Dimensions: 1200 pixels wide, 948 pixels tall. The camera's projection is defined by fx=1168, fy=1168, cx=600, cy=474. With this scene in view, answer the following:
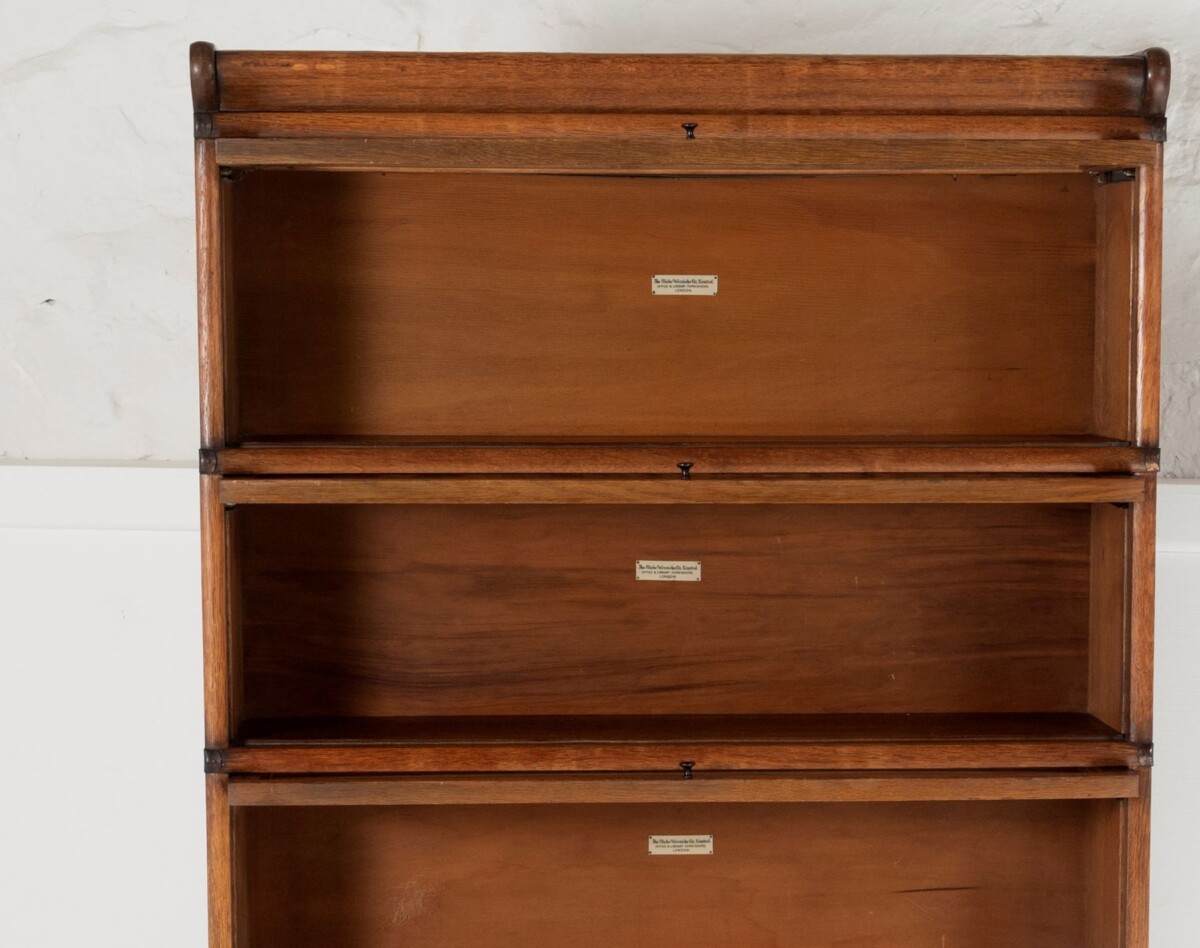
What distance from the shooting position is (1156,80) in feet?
4.23

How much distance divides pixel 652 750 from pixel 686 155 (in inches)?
26.2

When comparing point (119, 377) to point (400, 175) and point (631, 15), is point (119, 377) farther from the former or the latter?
point (631, 15)

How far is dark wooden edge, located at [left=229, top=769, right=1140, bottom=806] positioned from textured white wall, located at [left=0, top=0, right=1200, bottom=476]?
2.10 feet

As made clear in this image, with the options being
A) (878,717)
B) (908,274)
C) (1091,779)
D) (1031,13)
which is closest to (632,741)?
(878,717)

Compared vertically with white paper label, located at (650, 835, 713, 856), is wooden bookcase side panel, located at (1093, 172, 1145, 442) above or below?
above

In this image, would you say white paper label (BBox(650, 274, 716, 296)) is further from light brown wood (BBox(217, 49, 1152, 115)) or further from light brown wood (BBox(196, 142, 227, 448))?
light brown wood (BBox(196, 142, 227, 448))

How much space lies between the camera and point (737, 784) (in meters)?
1.31

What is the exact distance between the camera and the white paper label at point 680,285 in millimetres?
1425

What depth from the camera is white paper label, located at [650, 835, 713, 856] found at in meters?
1.45

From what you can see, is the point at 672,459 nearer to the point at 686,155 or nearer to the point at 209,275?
the point at 686,155

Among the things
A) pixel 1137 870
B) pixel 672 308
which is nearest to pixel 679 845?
pixel 1137 870

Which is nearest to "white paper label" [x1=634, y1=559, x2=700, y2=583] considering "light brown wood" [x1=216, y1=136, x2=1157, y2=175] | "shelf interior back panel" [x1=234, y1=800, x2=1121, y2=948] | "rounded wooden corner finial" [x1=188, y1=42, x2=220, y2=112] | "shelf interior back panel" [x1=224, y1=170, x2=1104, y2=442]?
"shelf interior back panel" [x1=224, y1=170, x2=1104, y2=442]

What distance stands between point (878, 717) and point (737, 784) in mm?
239

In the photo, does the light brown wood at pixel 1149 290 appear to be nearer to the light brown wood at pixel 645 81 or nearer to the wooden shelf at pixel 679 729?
the light brown wood at pixel 645 81
